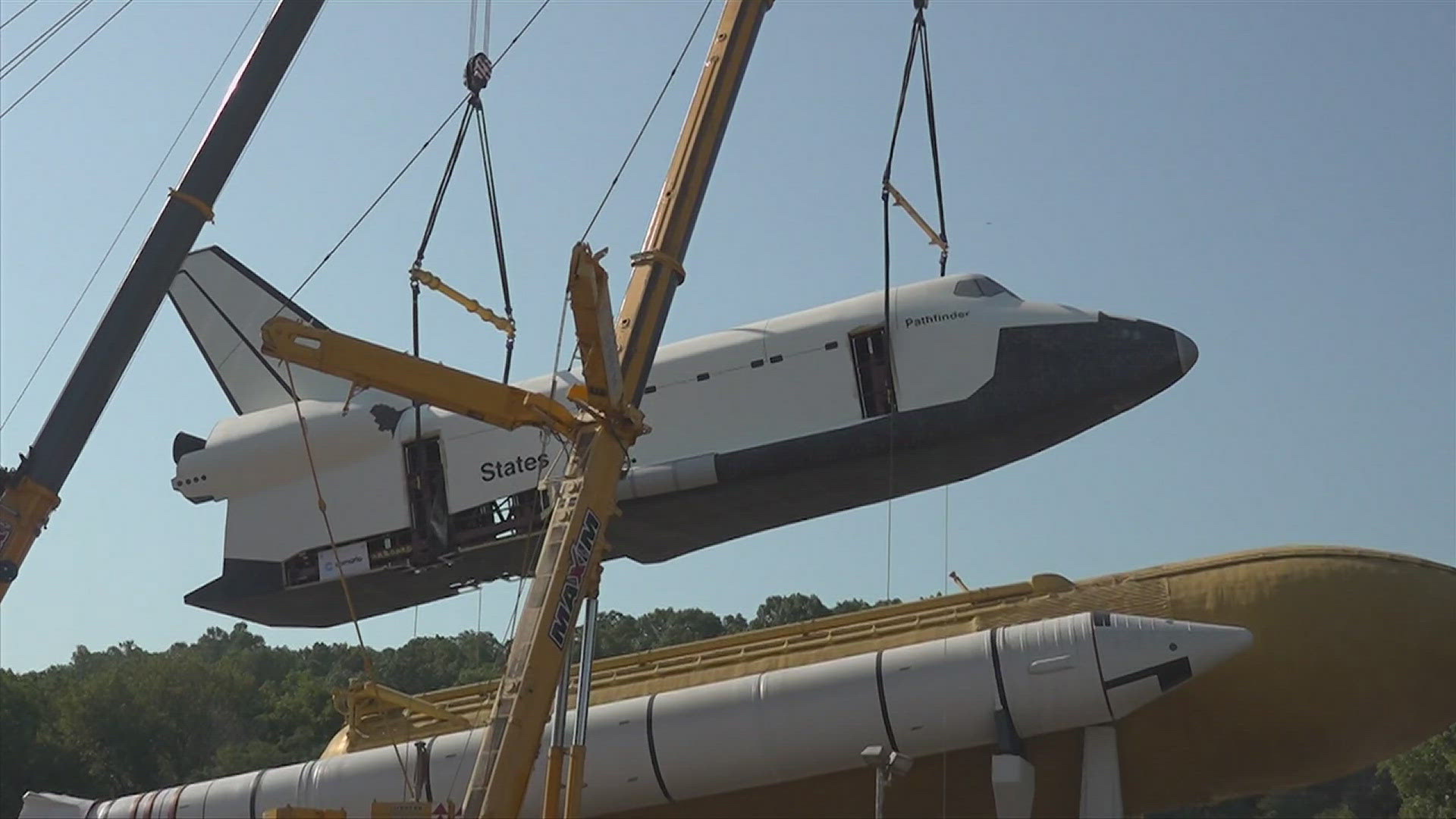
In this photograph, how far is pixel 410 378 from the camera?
15.4m

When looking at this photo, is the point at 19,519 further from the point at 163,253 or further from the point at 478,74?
the point at 478,74

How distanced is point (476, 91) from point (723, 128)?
20.9ft

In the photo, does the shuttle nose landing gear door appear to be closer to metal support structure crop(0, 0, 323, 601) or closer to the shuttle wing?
the shuttle wing

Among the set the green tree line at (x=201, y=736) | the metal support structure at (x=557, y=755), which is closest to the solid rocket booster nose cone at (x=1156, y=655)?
the metal support structure at (x=557, y=755)

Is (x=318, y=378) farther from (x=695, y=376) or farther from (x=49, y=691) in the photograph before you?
(x=49, y=691)

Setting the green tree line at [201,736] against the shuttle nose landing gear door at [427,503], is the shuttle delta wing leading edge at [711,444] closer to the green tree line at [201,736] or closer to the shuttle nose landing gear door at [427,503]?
the shuttle nose landing gear door at [427,503]

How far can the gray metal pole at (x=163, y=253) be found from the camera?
17.1 metres

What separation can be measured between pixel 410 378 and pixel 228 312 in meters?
21.2

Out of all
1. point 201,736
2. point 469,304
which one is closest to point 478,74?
point 469,304

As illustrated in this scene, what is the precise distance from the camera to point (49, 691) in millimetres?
62438

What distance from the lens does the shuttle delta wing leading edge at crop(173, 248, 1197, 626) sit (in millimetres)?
25797

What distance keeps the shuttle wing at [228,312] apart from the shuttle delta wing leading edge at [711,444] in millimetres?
2872

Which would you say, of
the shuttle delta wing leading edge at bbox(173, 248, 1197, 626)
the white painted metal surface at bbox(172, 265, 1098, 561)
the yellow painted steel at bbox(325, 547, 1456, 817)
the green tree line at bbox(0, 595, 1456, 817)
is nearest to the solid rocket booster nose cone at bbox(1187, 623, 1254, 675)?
the yellow painted steel at bbox(325, 547, 1456, 817)

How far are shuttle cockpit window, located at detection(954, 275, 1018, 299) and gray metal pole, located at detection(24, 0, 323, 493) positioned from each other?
39.9 ft
